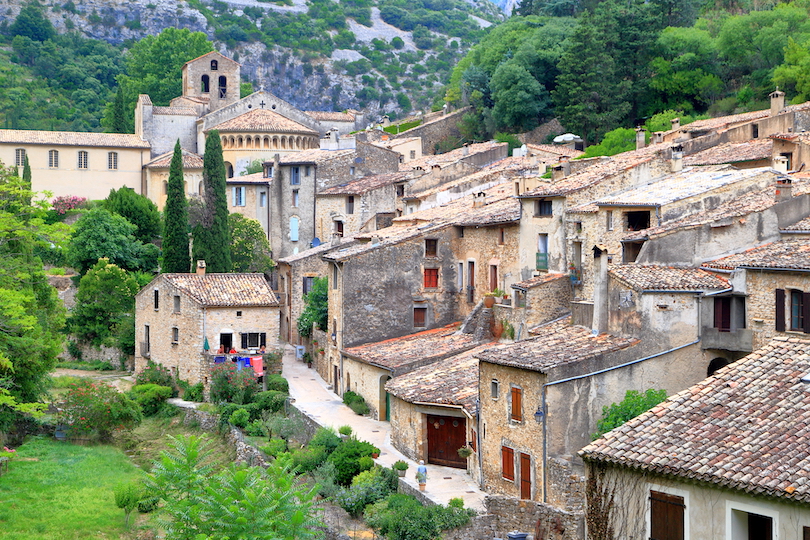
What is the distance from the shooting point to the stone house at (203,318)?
161 ft

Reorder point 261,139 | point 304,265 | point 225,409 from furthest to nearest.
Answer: point 261,139
point 304,265
point 225,409

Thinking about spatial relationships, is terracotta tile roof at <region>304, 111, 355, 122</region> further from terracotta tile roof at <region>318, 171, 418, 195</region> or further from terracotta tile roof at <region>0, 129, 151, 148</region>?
terracotta tile roof at <region>318, 171, 418, 195</region>

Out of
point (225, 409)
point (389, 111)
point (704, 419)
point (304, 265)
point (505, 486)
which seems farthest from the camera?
point (389, 111)

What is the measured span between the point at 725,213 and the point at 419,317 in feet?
56.6

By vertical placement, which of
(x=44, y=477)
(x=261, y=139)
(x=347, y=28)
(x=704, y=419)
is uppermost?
(x=347, y=28)

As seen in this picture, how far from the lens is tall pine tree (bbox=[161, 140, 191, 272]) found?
59.4 meters

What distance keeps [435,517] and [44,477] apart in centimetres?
1803

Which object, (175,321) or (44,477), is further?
(175,321)

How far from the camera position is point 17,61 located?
480 ft

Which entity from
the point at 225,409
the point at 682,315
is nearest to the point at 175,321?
the point at 225,409

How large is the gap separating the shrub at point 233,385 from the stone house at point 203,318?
174cm

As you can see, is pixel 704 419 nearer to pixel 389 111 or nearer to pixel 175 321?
pixel 175 321

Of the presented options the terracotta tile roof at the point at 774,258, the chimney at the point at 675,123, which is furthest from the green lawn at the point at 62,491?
the chimney at the point at 675,123

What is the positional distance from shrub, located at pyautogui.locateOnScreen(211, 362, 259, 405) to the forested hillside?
33773 mm
